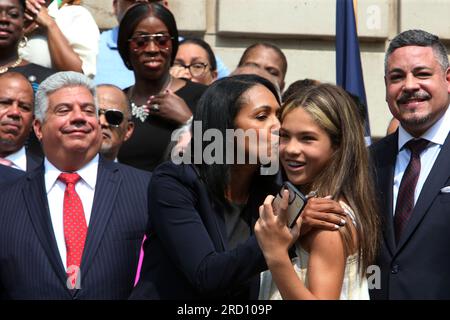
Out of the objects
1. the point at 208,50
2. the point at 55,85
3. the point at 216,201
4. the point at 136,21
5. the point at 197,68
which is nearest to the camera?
the point at 216,201

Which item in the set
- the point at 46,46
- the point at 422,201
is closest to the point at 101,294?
the point at 422,201

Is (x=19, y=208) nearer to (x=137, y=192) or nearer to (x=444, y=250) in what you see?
(x=137, y=192)

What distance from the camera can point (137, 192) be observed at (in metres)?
5.43

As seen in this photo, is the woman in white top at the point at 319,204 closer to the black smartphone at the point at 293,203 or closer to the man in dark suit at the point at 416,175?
the black smartphone at the point at 293,203

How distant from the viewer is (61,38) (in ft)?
23.6

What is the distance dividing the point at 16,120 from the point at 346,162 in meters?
2.36

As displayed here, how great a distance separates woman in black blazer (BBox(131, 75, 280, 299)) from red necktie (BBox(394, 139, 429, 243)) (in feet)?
1.81

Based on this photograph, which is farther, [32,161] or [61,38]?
[61,38]

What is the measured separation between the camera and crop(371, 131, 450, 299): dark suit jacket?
4949 mm

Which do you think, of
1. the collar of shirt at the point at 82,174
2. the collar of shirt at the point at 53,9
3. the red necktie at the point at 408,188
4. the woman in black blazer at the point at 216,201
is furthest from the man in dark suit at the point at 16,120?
the red necktie at the point at 408,188

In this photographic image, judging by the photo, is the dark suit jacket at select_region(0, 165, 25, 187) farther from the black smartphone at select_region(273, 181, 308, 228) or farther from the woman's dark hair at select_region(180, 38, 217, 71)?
the woman's dark hair at select_region(180, 38, 217, 71)

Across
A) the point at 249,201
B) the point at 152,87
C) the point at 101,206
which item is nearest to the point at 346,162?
the point at 249,201

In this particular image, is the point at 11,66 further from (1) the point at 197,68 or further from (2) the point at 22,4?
(1) the point at 197,68

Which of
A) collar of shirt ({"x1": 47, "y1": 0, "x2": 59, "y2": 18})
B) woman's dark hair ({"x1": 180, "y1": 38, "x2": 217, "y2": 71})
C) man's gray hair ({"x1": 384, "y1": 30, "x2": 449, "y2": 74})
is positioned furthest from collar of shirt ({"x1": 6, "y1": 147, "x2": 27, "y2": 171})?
man's gray hair ({"x1": 384, "y1": 30, "x2": 449, "y2": 74})
